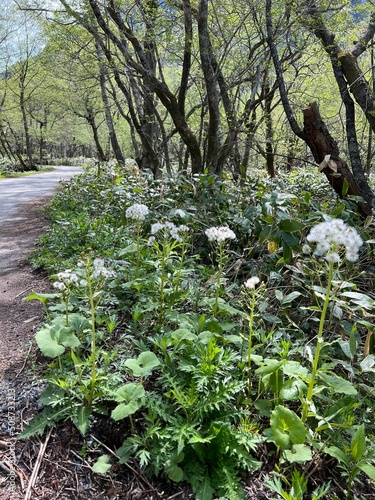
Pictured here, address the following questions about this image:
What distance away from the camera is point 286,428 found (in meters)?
1.58

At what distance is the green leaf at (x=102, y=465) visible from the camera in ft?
5.19

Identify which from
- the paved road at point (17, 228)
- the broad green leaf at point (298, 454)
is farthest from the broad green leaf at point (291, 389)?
the paved road at point (17, 228)

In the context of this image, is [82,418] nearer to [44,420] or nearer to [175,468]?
[44,420]

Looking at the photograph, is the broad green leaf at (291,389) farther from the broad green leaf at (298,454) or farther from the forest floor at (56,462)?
the forest floor at (56,462)

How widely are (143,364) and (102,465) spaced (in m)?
0.48

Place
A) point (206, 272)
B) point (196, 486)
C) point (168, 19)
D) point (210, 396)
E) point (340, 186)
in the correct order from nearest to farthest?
point (196, 486)
point (210, 396)
point (206, 272)
point (340, 186)
point (168, 19)

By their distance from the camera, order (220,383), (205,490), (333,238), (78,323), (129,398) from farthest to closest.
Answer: (78,323) < (220,383) < (129,398) < (333,238) < (205,490)

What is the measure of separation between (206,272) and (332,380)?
5.23 ft

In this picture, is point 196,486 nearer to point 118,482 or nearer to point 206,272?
point 118,482

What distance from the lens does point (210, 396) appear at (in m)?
1.76

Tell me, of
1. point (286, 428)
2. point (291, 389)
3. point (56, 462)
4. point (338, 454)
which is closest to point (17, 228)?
point (56, 462)

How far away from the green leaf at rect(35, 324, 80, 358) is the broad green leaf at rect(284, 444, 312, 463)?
1.17m

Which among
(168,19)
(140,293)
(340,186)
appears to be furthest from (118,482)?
(168,19)

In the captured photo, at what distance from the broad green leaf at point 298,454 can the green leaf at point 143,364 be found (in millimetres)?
737
